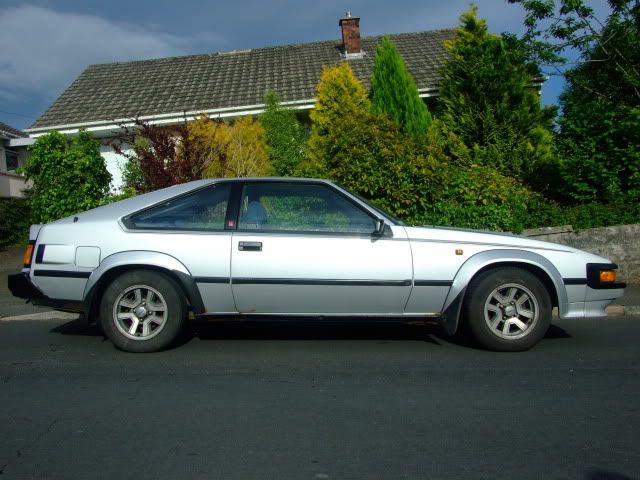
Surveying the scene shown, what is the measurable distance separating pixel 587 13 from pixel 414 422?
926cm

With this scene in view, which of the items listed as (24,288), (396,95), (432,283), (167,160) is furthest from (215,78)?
(432,283)

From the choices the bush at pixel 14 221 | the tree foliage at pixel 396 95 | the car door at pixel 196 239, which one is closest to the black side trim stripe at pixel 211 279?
the car door at pixel 196 239

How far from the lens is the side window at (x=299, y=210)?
5535 millimetres

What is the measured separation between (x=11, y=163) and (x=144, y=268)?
817 inches

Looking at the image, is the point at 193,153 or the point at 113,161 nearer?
the point at 193,153

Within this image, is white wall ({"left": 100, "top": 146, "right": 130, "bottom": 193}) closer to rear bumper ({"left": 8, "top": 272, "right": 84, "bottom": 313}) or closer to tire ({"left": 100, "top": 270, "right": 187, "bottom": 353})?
rear bumper ({"left": 8, "top": 272, "right": 84, "bottom": 313})

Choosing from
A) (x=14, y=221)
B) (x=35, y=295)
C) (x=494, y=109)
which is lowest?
(x=35, y=295)

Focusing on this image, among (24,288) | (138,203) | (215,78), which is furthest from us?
(215,78)

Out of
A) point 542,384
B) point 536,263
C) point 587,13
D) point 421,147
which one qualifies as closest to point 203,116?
point 421,147

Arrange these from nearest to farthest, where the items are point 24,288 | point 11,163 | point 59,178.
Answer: point 24,288 < point 59,178 < point 11,163

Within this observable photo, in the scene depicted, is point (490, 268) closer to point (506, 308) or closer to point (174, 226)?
point (506, 308)

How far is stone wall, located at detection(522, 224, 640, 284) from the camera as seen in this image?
30.9 feet

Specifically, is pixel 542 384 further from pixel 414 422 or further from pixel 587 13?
pixel 587 13

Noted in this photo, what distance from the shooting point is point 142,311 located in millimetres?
5477
